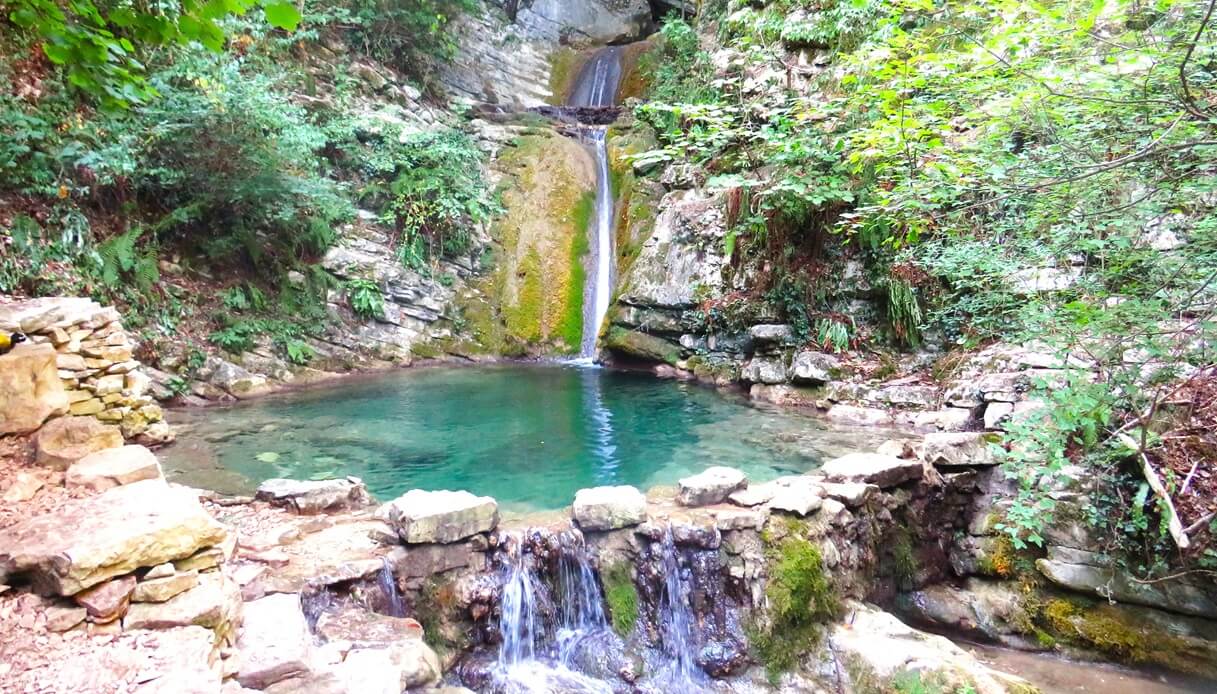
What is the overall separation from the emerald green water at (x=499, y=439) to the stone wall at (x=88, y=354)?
0.70 metres

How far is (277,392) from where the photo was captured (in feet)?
27.9

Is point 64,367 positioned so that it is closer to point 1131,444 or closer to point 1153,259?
point 1131,444

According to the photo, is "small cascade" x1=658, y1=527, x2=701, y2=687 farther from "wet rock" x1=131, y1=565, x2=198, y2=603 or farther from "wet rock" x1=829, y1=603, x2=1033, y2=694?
"wet rock" x1=131, y1=565, x2=198, y2=603

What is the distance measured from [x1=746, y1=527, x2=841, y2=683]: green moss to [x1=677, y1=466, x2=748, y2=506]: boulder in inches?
18.2

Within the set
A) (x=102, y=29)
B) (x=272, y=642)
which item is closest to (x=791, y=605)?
(x=272, y=642)

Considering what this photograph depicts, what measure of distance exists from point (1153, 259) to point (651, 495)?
3697 mm

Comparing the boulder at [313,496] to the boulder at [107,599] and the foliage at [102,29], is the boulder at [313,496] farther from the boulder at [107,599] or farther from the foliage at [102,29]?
the foliage at [102,29]

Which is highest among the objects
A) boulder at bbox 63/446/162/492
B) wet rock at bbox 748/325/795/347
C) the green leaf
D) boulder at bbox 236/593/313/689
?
the green leaf

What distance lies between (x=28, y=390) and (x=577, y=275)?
9.80 m

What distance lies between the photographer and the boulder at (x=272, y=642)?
2.37 metres

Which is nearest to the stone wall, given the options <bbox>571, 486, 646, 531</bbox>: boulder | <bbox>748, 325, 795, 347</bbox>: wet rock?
<bbox>571, 486, 646, 531</bbox>: boulder

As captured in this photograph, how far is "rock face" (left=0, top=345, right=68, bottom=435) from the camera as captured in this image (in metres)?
3.30

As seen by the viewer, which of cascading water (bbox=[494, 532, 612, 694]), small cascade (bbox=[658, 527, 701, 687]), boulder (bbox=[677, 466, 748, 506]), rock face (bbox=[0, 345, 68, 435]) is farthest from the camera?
boulder (bbox=[677, 466, 748, 506])

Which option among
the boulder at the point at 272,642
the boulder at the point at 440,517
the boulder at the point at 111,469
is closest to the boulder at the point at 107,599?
the boulder at the point at 272,642
